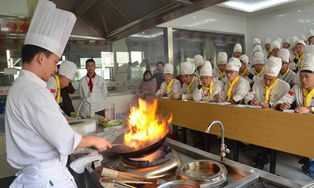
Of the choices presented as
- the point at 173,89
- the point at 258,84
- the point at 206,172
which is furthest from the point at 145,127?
the point at 173,89

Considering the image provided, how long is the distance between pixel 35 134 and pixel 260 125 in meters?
2.15

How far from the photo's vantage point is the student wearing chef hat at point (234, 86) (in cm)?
339

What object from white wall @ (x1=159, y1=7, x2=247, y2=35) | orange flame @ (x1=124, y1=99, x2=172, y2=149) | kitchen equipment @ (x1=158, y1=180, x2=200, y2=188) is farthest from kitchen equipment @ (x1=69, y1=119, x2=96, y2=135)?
white wall @ (x1=159, y1=7, x2=247, y2=35)

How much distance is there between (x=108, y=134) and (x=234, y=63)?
8.15 ft

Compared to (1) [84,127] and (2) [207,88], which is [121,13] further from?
(2) [207,88]

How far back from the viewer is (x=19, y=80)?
0.99m

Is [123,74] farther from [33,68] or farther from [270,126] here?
[33,68]

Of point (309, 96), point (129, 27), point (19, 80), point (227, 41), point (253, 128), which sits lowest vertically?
point (253, 128)

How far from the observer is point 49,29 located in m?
1.05

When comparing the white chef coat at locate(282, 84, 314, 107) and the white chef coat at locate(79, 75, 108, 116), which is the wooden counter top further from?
the white chef coat at locate(79, 75, 108, 116)

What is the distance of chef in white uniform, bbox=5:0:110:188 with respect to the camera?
0.94m

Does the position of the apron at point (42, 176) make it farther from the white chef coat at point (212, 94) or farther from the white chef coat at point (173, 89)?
the white chef coat at point (173, 89)

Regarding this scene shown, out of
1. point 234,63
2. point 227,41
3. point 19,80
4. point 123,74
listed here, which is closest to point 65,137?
point 19,80

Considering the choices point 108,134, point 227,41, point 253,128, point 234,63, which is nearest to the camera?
point 108,134
